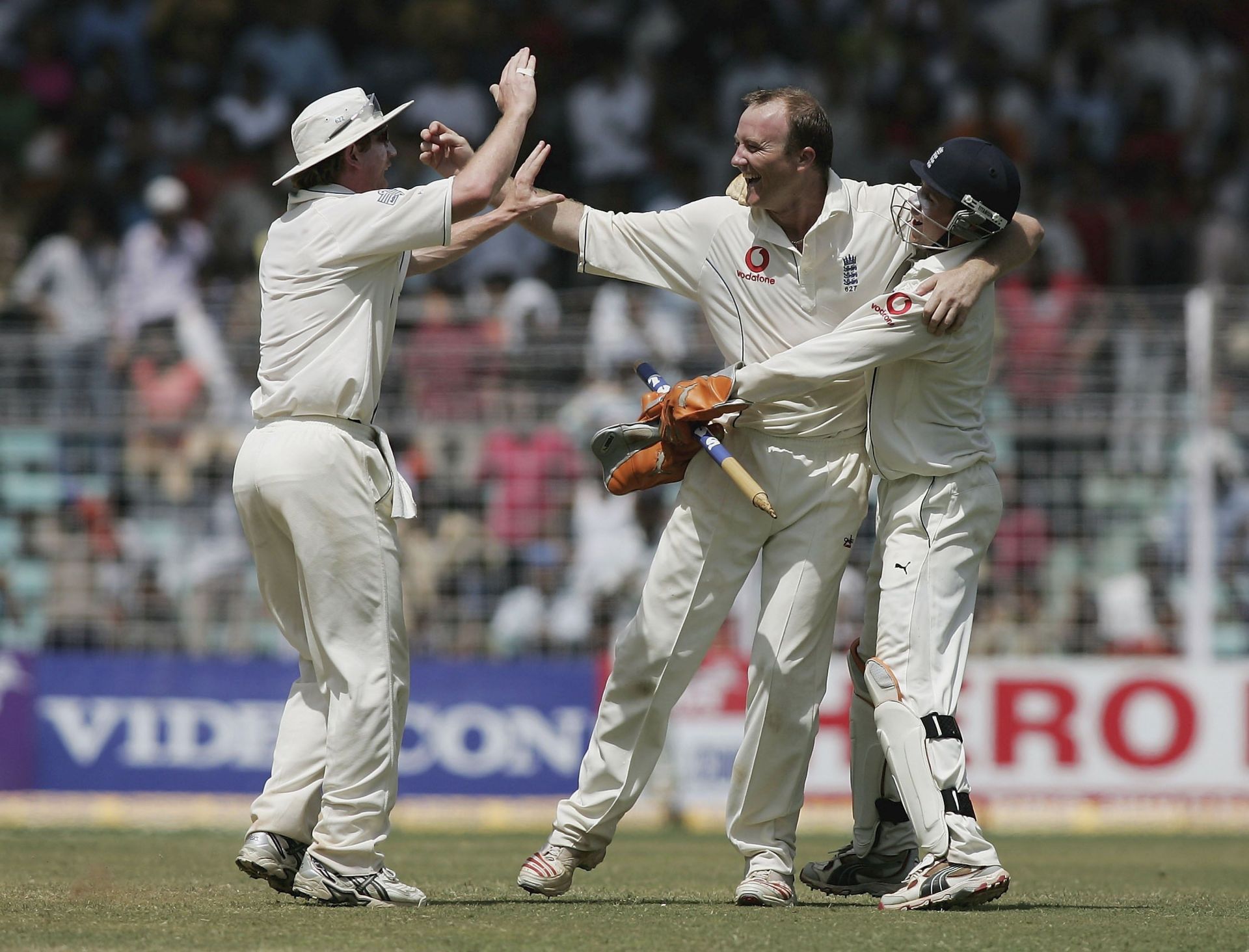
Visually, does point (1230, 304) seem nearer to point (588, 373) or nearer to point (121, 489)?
point (588, 373)

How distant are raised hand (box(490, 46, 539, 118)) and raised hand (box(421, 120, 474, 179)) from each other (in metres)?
0.21

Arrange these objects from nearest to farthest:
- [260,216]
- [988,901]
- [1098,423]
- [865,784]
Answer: [988,901] → [865,784] → [1098,423] → [260,216]

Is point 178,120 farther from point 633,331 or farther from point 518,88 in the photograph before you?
point 518,88

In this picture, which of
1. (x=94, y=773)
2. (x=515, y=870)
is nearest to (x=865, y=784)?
(x=515, y=870)

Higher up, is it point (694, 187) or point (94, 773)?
point (694, 187)

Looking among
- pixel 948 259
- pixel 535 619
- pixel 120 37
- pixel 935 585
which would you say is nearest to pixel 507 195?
pixel 948 259

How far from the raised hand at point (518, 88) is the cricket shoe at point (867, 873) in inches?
111

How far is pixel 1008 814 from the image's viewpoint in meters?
11.6

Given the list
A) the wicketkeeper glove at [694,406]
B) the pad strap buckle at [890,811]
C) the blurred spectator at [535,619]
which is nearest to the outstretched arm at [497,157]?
the wicketkeeper glove at [694,406]

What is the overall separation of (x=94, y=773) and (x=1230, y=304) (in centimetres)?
802

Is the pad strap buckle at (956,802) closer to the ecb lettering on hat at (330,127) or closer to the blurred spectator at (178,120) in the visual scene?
the ecb lettering on hat at (330,127)

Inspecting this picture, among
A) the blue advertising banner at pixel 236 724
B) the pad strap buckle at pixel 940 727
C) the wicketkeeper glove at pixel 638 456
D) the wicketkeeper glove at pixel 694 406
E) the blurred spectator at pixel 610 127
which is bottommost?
the blue advertising banner at pixel 236 724

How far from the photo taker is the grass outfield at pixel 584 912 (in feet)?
16.1

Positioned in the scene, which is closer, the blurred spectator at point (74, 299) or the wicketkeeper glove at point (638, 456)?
the wicketkeeper glove at point (638, 456)
